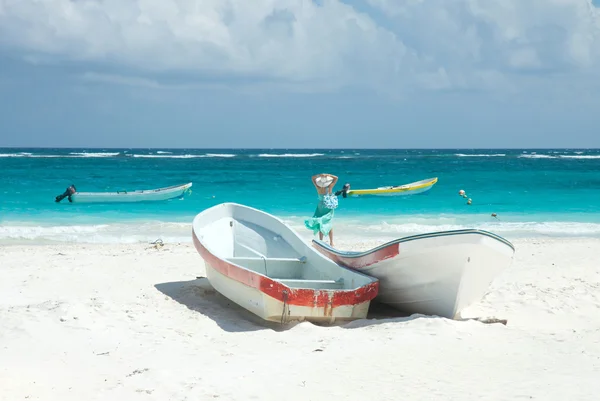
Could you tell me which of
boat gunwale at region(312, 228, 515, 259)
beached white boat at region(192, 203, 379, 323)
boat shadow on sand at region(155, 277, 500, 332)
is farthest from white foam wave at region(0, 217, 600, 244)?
boat gunwale at region(312, 228, 515, 259)

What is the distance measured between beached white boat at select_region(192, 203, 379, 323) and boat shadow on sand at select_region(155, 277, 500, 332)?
0.48 feet

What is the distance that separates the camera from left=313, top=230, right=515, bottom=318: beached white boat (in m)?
6.84

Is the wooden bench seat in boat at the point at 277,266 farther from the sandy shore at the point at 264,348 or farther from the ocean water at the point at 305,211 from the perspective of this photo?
the ocean water at the point at 305,211

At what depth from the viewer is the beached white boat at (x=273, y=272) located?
23.7 feet

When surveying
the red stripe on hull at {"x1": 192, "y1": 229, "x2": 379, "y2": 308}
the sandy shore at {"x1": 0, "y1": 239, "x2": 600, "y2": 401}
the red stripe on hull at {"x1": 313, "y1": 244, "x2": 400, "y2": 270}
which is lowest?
the sandy shore at {"x1": 0, "y1": 239, "x2": 600, "y2": 401}

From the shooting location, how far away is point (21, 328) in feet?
21.2

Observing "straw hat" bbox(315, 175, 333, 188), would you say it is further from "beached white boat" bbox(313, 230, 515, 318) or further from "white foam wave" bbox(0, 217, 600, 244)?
"white foam wave" bbox(0, 217, 600, 244)

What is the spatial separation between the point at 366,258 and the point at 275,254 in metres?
2.11

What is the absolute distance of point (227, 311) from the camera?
8039 mm

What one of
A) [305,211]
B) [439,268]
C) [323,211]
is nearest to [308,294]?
[439,268]

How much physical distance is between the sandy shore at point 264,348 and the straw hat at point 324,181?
270 cm

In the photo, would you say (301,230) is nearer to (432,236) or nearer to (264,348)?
(432,236)

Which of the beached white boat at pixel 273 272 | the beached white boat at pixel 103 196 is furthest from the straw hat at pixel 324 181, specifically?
the beached white boat at pixel 103 196

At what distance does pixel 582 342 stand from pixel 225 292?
402 cm
